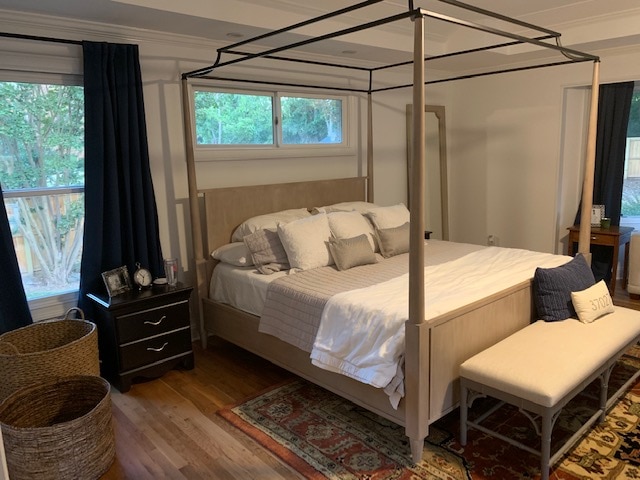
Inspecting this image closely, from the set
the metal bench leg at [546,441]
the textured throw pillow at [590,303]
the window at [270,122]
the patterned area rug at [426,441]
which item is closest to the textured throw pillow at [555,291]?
the textured throw pillow at [590,303]

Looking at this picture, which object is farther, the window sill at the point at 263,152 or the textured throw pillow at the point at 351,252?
the window sill at the point at 263,152

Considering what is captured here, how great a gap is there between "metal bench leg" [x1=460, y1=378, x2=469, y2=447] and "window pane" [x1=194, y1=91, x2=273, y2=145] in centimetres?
257

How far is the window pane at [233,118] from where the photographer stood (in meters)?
3.89

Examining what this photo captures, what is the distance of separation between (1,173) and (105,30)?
3.60 feet

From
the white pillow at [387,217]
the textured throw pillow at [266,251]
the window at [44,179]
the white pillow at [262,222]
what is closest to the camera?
the window at [44,179]

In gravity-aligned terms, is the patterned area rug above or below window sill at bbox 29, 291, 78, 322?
below

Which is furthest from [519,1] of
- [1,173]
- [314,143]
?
[1,173]

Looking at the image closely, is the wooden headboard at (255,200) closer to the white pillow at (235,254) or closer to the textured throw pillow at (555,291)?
the white pillow at (235,254)

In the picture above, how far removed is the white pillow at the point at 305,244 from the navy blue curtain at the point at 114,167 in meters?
0.95

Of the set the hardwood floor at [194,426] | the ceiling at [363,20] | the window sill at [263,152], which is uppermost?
the ceiling at [363,20]

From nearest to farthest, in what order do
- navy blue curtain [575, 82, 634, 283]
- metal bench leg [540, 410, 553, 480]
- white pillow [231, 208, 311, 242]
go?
metal bench leg [540, 410, 553, 480] → white pillow [231, 208, 311, 242] → navy blue curtain [575, 82, 634, 283]

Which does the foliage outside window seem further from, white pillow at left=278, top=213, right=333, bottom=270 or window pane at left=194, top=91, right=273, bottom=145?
white pillow at left=278, top=213, right=333, bottom=270

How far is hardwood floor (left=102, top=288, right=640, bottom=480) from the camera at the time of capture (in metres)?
2.40

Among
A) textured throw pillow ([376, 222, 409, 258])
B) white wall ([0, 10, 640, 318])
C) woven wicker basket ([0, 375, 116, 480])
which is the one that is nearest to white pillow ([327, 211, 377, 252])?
textured throw pillow ([376, 222, 409, 258])
